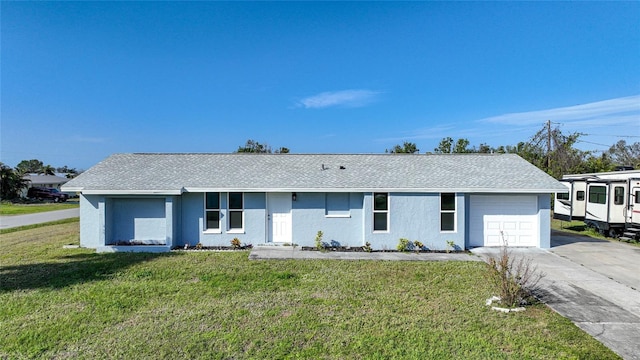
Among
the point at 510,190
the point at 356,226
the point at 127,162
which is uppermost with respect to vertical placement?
the point at 127,162

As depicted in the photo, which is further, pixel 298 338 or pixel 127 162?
pixel 127 162

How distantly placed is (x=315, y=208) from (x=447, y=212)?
5.38m

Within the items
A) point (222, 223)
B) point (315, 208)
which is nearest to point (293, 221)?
point (315, 208)

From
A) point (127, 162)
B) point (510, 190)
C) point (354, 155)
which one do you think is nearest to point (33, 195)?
point (127, 162)

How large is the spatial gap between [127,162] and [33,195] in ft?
118

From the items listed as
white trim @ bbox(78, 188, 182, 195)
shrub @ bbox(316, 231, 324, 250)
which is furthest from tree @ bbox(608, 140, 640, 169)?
white trim @ bbox(78, 188, 182, 195)

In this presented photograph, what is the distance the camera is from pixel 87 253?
12.2 metres

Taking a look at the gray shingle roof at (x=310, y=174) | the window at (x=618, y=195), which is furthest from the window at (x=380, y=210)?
the window at (x=618, y=195)

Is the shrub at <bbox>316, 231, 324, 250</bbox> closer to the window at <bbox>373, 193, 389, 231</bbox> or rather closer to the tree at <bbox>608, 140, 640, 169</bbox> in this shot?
the window at <bbox>373, 193, 389, 231</bbox>

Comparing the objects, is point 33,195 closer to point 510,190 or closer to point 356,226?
point 356,226

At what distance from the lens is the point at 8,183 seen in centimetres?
3616

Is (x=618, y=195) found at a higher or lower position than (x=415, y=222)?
higher

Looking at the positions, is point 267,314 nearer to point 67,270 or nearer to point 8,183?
point 67,270

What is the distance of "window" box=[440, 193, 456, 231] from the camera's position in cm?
1286
